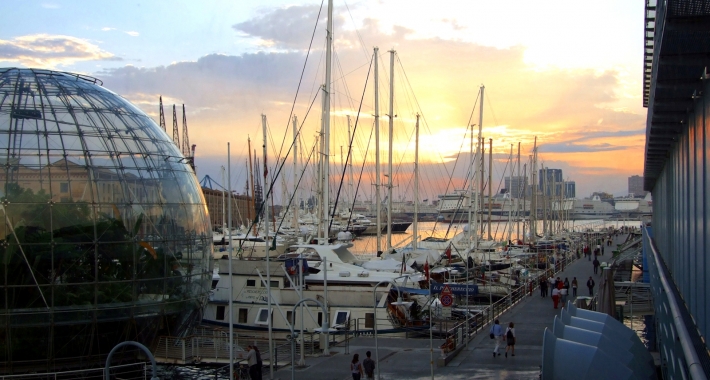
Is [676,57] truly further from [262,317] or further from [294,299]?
[262,317]

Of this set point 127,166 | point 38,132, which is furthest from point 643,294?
point 38,132

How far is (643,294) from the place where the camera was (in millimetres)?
33875

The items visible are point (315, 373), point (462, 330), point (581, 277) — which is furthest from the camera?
point (581, 277)

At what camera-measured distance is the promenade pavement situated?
1956 cm

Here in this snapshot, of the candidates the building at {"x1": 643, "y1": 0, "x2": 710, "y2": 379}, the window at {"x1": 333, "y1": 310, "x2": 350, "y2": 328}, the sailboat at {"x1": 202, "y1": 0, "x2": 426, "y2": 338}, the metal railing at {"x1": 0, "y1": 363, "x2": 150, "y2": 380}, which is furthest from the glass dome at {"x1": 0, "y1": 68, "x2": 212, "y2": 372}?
the building at {"x1": 643, "y1": 0, "x2": 710, "y2": 379}

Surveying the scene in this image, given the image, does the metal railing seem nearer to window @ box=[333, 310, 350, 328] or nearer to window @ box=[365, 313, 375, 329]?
window @ box=[333, 310, 350, 328]

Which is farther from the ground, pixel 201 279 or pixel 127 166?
pixel 127 166

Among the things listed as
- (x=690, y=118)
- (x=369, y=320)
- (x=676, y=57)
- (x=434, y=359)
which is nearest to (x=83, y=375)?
(x=434, y=359)

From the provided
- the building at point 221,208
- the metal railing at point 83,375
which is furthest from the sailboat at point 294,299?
the building at point 221,208

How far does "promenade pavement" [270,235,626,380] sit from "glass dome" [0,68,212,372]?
4.59m

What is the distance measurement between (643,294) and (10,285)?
27488mm

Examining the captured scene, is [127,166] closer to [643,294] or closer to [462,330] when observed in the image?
[462,330]

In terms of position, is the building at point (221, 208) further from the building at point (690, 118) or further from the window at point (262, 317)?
the building at point (690, 118)

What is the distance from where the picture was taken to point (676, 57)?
964 cm
